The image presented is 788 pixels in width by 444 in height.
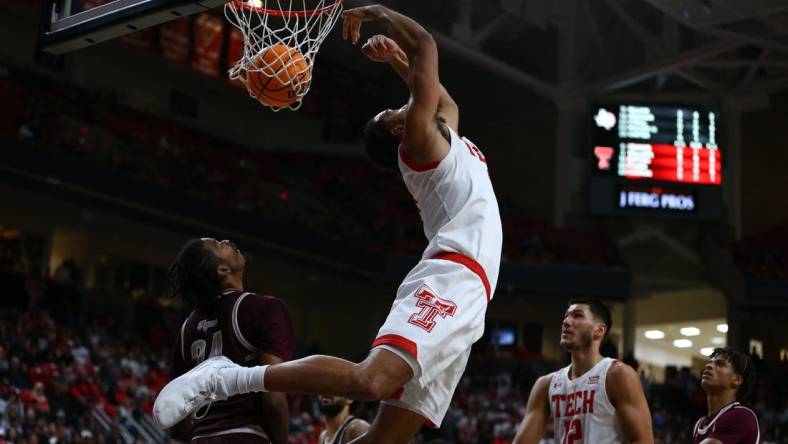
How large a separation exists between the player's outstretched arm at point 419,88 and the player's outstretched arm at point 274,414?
1121mm

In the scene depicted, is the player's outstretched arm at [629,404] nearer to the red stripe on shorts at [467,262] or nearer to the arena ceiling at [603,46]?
the red stripe on shorts at [467,262]

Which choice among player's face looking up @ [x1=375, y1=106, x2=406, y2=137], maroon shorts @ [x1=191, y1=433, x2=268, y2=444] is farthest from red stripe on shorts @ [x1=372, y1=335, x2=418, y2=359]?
player's face looking up @ [x1=375, y1=106, x2=406, y2=137]

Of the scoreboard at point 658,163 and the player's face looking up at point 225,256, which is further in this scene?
the scoreboard at point 658,163

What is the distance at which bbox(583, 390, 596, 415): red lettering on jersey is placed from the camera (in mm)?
6242

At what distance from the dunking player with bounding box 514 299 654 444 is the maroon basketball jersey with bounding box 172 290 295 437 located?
1.99m

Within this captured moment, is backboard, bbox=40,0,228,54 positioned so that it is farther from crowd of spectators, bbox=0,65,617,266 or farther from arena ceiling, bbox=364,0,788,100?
arena ceiling, bbox=364,0,788,100

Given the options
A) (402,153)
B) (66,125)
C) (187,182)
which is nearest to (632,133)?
(187,182)

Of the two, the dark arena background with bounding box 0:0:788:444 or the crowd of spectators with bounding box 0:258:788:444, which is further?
the dark arena background with bounding box 0:0:788:444

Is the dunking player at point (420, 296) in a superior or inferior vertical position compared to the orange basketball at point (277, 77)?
inferior

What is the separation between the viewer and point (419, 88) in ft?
16.6

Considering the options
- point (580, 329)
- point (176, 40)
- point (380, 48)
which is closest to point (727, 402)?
point (580, 329)

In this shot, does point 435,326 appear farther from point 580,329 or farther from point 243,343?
point 580,329

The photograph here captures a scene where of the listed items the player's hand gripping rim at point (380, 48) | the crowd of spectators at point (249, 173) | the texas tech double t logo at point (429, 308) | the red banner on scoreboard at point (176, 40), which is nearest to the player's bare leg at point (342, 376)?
the texas tech double t logo at point (429, 308)

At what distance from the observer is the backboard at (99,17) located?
6.65 m
